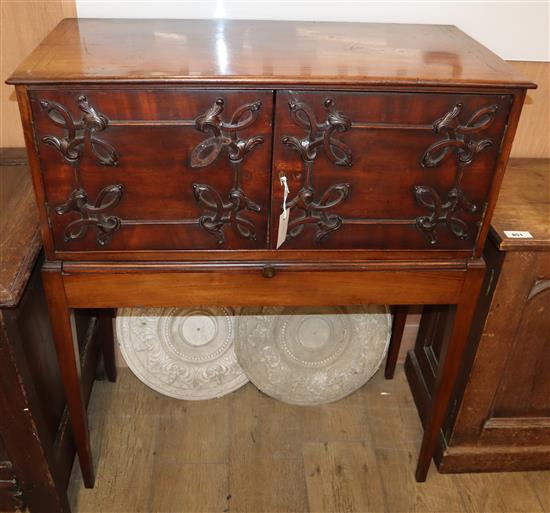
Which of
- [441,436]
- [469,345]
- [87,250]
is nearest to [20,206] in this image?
[87,250]

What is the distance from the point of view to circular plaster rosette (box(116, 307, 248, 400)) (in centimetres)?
201

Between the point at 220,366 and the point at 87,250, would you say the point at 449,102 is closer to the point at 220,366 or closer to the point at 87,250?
the point at 87,250

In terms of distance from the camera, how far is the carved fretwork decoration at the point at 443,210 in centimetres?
128

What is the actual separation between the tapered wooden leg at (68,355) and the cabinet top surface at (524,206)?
3.17ft

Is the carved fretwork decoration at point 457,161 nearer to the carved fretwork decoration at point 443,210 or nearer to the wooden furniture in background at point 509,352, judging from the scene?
the carved fretwork decoration at point 443,210

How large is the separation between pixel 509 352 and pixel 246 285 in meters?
0.72

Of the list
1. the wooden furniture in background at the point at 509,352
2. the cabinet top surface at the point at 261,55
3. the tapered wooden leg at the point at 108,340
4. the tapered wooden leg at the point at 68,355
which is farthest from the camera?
the tapered wooden leg at the point at 108,340

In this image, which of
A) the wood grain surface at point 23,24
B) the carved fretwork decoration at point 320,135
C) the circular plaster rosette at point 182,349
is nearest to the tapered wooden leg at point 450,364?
the carved fretwork decoration at point 320,135

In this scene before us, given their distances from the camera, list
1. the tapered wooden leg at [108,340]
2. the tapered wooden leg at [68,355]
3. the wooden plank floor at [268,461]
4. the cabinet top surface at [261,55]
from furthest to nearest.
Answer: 1. the tapered wooden leg at [108,340]
2. the wooden plank floor at [268,461]
3. the tapered wooden leg at [68,355]
4. the cabinet top surface at [261,55]

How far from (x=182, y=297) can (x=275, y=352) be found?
70cm

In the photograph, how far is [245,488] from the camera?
1.79 metres

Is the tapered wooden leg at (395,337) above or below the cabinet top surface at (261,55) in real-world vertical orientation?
below

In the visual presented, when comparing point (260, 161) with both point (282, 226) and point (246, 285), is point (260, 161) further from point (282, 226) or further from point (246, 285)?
point (246, 285)

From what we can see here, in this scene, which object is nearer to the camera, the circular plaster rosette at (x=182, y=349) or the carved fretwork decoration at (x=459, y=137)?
the carved fretwork decoration at (x=459, y=137)
